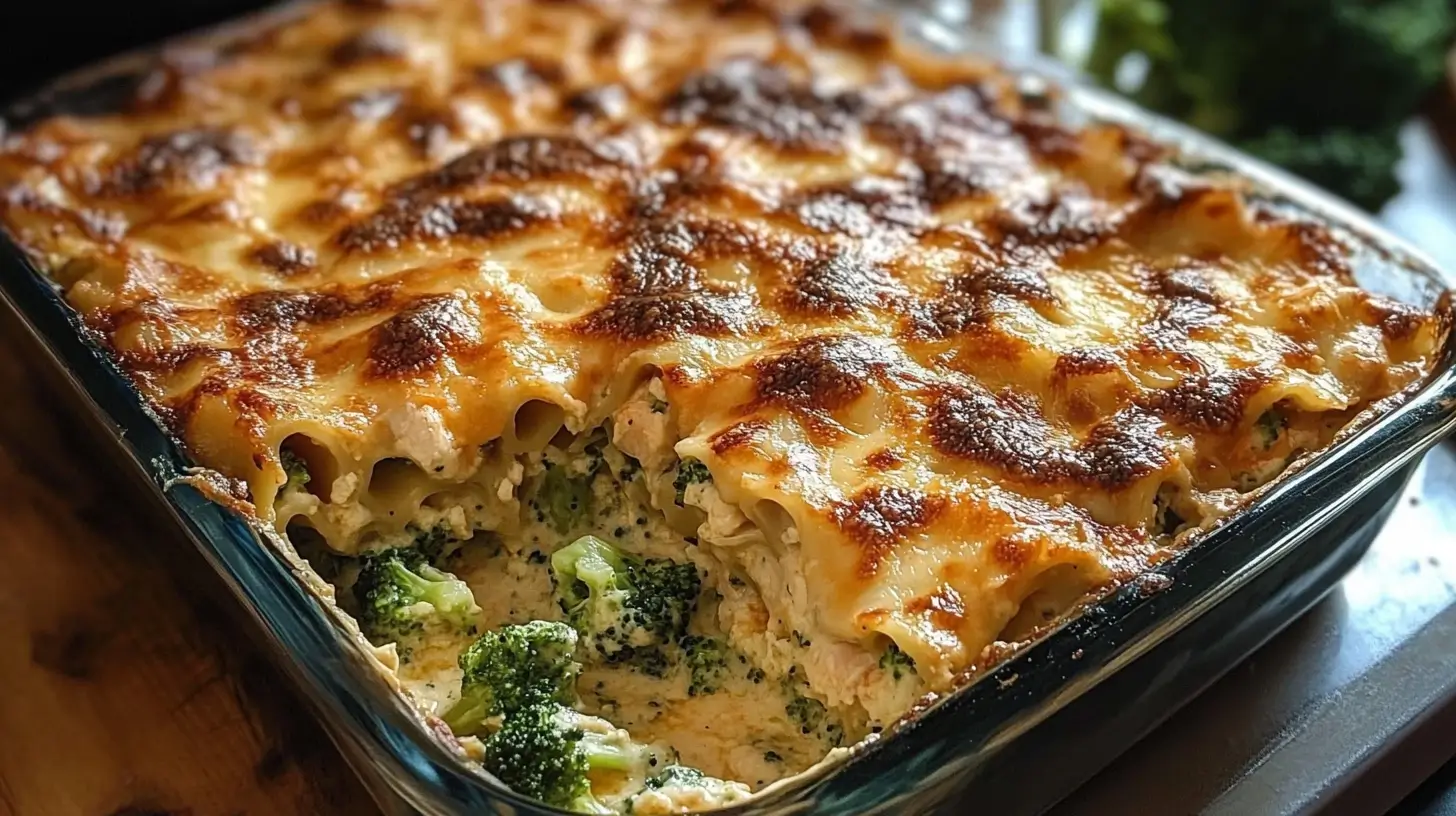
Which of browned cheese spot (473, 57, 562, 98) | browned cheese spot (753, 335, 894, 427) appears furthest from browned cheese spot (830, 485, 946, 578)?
browned cheese spot (473, 57, 562, 98)

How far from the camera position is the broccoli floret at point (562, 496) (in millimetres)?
1844

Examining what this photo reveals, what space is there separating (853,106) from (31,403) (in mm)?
1459

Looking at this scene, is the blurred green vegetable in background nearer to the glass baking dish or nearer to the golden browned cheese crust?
the golden browned cheese crust

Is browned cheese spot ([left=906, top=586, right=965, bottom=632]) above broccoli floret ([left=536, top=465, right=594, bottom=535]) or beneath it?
above

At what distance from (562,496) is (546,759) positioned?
20.9 inches

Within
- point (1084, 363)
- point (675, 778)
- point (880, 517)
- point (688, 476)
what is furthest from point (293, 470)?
point (1084, 363)

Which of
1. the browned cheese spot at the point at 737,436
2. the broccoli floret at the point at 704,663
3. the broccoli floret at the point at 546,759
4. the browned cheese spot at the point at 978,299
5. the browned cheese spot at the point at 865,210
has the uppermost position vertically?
the browned cheese spot at the point at 978,299

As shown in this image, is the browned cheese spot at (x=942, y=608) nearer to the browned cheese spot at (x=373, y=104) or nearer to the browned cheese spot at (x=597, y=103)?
the browned cheese spot at (x=597, y=103)

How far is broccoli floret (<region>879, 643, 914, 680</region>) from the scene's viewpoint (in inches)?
57.0

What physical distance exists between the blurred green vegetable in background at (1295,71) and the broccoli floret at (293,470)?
2.11m

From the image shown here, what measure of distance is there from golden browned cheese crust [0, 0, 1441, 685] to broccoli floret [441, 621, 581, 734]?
10.3 inches

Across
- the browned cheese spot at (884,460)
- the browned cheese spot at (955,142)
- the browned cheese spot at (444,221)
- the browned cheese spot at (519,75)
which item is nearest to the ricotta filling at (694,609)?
the browned cheese spot at (884,460)

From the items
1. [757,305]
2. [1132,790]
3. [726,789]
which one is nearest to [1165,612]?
[1132,790]

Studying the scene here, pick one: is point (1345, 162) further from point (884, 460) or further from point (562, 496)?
point (562, 496)
